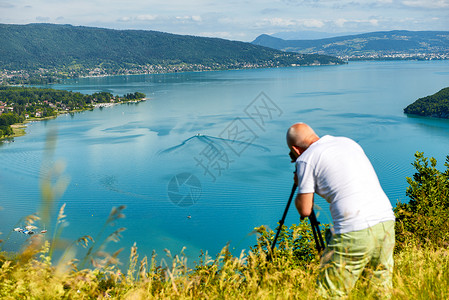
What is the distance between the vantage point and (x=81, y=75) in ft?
337

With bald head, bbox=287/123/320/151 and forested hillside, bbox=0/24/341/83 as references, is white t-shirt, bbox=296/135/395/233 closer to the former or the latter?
bald head, bbox=287/123/320/151

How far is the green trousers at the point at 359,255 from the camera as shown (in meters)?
1.29

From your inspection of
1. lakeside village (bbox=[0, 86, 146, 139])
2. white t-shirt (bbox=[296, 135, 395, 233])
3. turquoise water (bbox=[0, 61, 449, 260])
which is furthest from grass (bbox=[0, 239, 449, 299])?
lakeside village (bbox=[0, 86, 146, 139])

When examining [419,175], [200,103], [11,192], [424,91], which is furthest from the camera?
[424,91]

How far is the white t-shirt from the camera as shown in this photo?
1.31m

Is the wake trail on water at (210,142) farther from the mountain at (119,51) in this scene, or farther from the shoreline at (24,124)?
the mountain at (119,51)

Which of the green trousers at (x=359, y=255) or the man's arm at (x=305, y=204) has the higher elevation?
the man's arm at (x=305, y=204)

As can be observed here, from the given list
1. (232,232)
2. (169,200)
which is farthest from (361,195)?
(169,200)

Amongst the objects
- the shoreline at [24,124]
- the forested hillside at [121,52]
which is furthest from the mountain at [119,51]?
the shoreline at [24,124]

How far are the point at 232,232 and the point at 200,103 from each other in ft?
97.4

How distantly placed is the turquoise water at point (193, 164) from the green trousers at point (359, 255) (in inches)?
445

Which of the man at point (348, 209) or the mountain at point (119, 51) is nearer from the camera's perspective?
the man at point (348, 209)

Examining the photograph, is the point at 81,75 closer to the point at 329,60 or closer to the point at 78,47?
the point at 78,47

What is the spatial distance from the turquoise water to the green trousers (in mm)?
11298
